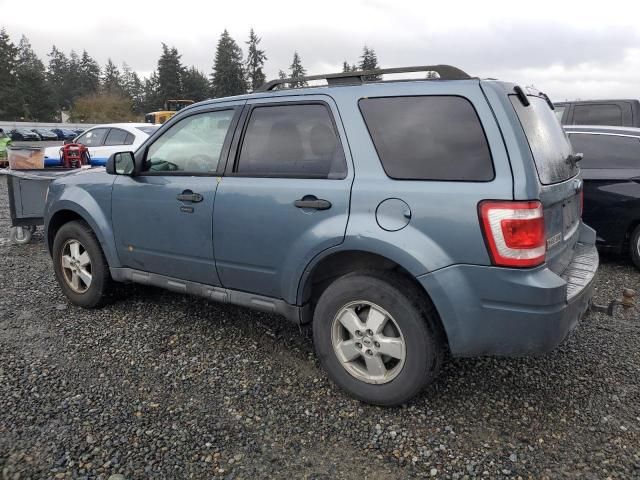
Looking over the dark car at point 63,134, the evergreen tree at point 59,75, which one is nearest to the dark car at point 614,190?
the dark car at point 63,134

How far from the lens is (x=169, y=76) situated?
76.3m

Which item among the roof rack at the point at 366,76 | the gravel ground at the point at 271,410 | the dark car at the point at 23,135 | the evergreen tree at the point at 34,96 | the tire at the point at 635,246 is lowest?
the gravel ground at the point at 271,410

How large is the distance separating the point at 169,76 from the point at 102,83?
104ft

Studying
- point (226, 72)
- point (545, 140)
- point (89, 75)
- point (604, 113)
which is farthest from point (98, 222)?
point (89, 75)

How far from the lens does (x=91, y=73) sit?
317ft

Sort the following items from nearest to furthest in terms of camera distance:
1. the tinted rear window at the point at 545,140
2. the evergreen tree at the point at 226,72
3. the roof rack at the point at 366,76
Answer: the tinted rear window at the point at 545,140 < the roof rack at the point at 366,76 < the evergreen tree at the point at 226,72

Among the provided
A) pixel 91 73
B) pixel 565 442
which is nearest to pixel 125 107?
pixel 91 73

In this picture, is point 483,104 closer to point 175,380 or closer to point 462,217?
point 462,217

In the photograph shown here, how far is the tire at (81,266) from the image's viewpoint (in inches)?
171

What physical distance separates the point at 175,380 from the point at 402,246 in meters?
1.76

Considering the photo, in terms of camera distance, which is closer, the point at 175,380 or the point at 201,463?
the point at 201,463

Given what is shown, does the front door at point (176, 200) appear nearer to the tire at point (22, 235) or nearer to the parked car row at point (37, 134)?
the tire at point (22, 235)

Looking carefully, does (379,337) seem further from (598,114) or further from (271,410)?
(598,114)

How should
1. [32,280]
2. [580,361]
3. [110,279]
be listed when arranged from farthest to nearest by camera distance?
[32,280] → [110,279] → [580,361]
